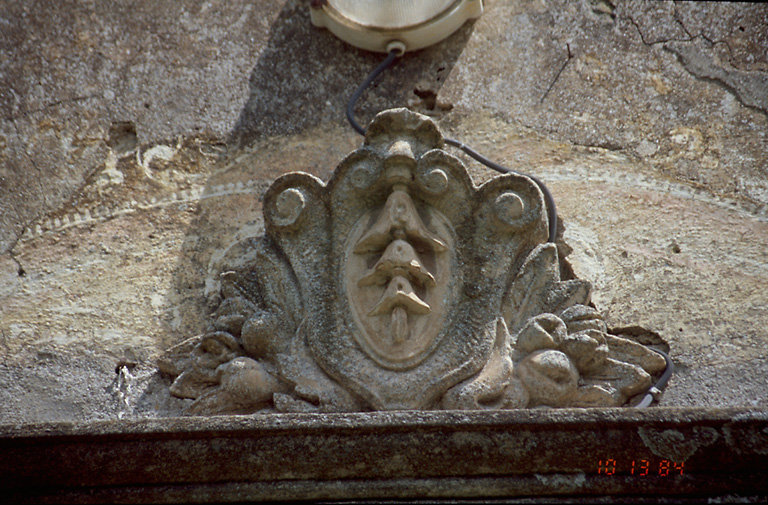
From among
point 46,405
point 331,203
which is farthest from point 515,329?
point 46,405

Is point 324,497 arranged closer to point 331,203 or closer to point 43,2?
point 331,203

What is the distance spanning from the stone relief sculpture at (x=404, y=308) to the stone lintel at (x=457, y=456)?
0.16 m

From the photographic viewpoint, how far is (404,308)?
3104 millimetres

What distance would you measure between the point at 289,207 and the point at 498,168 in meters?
0.85

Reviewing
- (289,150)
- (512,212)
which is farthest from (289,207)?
(512,212)

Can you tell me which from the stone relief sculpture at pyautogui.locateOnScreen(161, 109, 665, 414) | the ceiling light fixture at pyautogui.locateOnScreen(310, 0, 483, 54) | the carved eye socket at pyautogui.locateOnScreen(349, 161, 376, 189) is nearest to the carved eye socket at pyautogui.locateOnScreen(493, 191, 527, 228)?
the stone relief sculpture at pyautogui.locateOnScreen(161, 109, 665, 414)

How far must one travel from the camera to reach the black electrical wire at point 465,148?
352cm

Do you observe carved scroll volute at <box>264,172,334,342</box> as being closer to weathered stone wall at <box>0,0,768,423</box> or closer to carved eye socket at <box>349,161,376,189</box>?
carved eye socket at <box>349,161,376,189</box>

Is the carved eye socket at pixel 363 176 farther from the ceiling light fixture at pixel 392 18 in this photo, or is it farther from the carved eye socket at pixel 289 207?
the ceiling light fixture at pixel 392 18

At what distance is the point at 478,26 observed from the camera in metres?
4.08

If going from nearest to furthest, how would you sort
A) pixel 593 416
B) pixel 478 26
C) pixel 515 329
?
1. pixel 593 416
2. pixel 515 329
3. pixel 478 26

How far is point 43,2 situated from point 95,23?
0.24m

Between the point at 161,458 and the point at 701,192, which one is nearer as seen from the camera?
the point at 161,458
